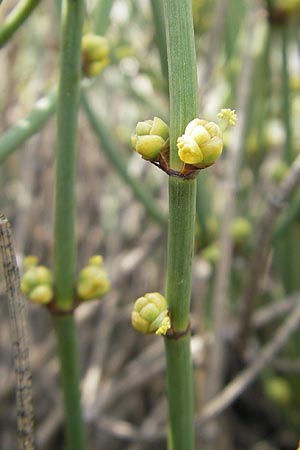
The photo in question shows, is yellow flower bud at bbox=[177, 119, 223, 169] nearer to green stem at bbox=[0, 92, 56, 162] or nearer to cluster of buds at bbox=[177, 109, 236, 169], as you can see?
cluster of buds at bbox=[177, 109, 236, 169]

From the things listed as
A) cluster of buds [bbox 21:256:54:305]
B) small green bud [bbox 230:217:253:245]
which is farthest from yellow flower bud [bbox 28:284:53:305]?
small green bud [bbox 230:217:253:245]

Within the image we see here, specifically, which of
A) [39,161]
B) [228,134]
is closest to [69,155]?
[228,134]

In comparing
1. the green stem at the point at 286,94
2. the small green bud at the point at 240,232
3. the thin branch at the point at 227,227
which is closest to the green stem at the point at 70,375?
the thin branch at the point at 227,227

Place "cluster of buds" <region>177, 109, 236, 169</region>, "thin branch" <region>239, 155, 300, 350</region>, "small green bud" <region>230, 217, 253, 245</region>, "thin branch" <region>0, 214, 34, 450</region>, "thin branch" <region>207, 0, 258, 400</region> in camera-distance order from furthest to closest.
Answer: "small green bud" <region>230, 217, 253, 245</region> < "thin branch" <region>207, 0, 258, 400</region> < "thin branch" <region>239, 155, 300, 350</region> < "thin branch" <region>0, 214, 34, 450</region> < "cluster of buds" <region>177, 109, 236, 169</region>

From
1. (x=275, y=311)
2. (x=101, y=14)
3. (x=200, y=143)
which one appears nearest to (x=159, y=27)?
(x=101, y=14)

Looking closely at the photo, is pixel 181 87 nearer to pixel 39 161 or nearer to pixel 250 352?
pixel 250 352

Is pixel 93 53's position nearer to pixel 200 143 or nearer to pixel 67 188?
pixel 67 188
